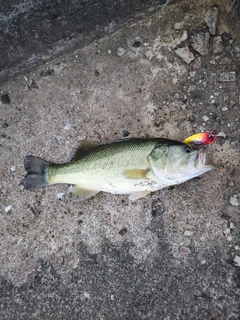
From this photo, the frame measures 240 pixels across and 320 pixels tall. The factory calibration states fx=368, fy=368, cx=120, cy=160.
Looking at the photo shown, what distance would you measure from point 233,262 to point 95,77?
2.47 m

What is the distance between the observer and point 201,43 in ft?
13.1

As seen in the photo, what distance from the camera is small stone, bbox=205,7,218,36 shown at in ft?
13.0

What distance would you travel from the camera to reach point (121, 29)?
A: 414cm

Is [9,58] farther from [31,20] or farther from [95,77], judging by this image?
[95,77]

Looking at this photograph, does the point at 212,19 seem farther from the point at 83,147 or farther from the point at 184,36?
the point at 83,147

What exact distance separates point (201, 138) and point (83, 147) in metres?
1.21

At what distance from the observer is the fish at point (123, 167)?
3463 millimetres

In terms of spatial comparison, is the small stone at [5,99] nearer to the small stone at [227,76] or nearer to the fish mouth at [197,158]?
the fish mouth at [197,158]

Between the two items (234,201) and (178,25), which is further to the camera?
(178,25)

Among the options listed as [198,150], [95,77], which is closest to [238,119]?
[198,150]

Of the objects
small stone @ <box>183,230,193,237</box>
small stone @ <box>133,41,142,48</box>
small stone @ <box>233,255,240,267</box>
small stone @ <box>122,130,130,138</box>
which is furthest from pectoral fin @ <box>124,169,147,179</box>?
small stone @ <box>133,41,142,48</box>

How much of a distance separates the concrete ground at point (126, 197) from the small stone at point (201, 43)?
0.04ft

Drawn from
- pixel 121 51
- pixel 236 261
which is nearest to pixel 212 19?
pixel 121 51

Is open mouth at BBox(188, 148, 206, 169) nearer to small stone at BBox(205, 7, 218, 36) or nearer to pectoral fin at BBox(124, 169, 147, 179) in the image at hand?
pectoral fin at BBox(124, 169, 147, 179)
